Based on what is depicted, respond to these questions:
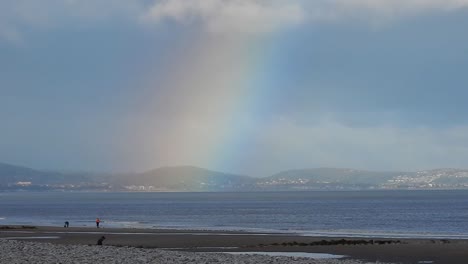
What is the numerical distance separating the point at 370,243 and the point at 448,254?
8.47 meters

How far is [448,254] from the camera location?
41.5 meters

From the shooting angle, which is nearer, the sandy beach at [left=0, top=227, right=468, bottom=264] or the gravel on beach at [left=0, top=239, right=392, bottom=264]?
the gravel on beach at [left=0, top=239, right=392, bottom=264]

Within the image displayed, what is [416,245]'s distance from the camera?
4856cm

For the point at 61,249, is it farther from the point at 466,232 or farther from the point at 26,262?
the point at 466,232

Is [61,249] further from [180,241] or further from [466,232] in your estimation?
[466,232]

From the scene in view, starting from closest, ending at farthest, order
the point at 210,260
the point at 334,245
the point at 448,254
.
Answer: the point at 210,260 → the point at 448,254 → the point at 334,245

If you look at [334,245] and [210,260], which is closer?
[210,260]

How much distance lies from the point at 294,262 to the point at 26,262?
32.7 feet

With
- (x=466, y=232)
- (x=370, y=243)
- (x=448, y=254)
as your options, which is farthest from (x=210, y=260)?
(x=466, y=232)

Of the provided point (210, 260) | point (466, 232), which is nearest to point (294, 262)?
point (210, 260)

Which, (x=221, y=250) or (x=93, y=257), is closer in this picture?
(x=93, y=257)

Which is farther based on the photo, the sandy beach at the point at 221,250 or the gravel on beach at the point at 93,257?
the sandy beach at the point at 221,250

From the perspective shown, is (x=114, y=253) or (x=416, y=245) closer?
(x=114, y=253)

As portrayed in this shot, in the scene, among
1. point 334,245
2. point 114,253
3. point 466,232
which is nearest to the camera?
point 114,253
